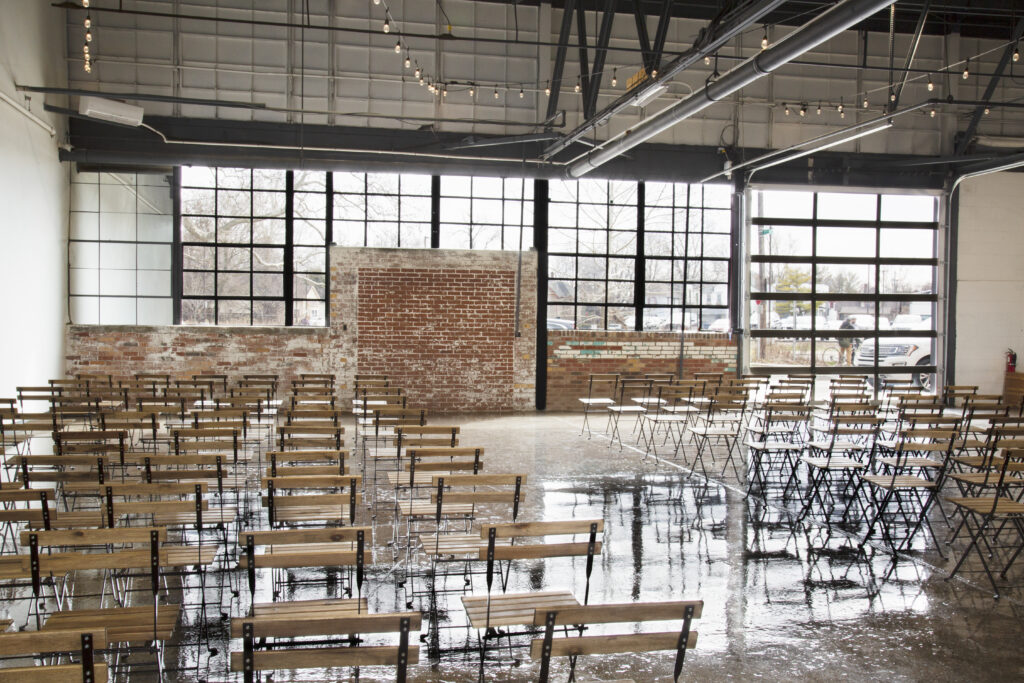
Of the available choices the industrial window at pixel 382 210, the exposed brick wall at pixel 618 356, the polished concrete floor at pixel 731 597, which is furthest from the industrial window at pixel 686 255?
the polished concrete floor at pixel 731 597

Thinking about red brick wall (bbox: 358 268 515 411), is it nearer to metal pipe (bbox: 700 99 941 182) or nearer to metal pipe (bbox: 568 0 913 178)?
metal pipe (bbox: 568 0 913 178)

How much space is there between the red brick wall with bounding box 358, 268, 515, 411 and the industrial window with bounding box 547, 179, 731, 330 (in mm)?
1355

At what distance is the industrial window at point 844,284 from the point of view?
714 inches

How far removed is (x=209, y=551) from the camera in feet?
16.0

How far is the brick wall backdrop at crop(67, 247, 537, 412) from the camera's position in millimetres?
15461

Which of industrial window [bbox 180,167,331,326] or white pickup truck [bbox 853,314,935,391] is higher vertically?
industrial window [bbox 180,167,331,326]

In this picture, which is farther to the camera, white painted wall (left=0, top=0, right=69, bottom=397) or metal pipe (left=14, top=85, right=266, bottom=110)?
metal pipe (left=14, top=85, right=266, bottom=110)

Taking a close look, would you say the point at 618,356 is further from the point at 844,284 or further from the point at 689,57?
the point at 689,57

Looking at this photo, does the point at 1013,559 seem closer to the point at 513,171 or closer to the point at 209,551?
the point at 209,551

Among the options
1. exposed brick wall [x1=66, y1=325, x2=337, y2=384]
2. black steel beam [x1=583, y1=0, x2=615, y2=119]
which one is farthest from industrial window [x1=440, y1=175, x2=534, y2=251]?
exposed brick wall [x1=66, y1=325, x2=337, y2=384]

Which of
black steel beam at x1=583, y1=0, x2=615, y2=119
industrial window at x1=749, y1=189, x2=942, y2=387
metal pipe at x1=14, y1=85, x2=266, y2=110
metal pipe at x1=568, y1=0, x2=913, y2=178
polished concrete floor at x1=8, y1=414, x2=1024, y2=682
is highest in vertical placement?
black steel beam at x1=583, y1=0, x2=615, y2=119

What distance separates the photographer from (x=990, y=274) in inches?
741

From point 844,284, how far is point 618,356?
572cm

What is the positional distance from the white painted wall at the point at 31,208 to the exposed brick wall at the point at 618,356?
9.14 meters
